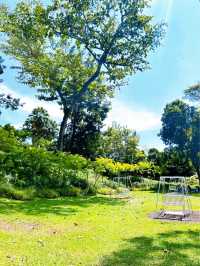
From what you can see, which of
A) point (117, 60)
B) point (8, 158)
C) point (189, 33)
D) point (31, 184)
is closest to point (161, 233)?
point (31, 184)

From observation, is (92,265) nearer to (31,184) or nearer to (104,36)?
(31,184)

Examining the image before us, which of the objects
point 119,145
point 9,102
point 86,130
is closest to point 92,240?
point 9,102

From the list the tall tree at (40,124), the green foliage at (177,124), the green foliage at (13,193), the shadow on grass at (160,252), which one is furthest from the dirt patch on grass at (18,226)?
the green foliage at (177,124)

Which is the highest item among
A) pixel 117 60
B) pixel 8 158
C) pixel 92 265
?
pixel 117 60

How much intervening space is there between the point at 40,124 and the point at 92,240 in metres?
32.8

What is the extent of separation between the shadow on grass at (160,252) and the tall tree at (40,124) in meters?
31.2

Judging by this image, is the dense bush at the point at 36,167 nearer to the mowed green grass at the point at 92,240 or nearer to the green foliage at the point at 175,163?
the mowed green grass at the point at 92,240

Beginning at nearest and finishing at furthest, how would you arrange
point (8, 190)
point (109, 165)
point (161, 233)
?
point (161, 233) < point (8, 190) < point (109, 165)

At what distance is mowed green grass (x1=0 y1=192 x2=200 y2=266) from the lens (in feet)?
18.1

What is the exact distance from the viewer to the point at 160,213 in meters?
10.8

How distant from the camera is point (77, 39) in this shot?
76.6ft

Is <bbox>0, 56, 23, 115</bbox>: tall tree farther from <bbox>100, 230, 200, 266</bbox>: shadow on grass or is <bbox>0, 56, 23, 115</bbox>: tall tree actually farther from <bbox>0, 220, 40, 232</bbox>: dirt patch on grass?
<bbox>100, 230, 200, 266</bbox>: shadow on grass

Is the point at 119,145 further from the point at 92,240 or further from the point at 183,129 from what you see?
the point at 92,240

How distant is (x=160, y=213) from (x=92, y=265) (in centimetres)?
588
